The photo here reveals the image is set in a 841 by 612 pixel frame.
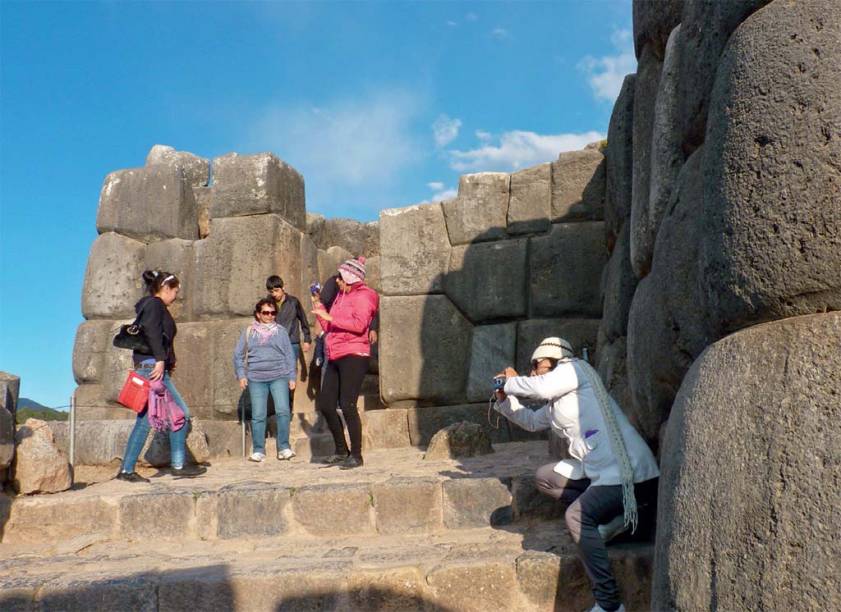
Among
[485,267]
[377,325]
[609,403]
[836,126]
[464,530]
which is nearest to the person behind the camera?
[836,126]

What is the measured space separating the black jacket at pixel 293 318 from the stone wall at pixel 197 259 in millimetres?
597

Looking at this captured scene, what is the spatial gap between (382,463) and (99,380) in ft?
14.3

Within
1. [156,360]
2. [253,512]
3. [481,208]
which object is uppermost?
[481,208]

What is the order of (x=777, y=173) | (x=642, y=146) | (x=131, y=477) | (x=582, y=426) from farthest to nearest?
(x=131, y=477) → (x=642, y=146) → (x=582, y=426) → (x=777, y=173)

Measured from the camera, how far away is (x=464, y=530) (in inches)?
179

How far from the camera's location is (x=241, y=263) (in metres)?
8.36

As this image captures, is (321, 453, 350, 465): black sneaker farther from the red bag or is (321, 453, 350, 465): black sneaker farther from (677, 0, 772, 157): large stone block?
(677, 0, 772, 157): large stone block

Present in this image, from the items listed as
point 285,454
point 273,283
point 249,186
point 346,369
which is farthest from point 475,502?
point 249,186

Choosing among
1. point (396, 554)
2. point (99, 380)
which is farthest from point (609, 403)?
point (99, 380)

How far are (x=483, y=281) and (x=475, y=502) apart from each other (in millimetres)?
3434

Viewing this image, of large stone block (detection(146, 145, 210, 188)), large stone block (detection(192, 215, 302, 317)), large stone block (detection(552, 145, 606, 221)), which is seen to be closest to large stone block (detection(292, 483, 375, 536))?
large stone block (detection(552, 145, 606, 221))

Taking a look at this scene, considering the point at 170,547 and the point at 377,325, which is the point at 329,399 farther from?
the point at 377,325

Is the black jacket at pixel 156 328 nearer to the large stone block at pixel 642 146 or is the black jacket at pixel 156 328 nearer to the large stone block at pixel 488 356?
the large stone block at pixel 488 356

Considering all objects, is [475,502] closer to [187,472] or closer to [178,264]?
[187,472]
